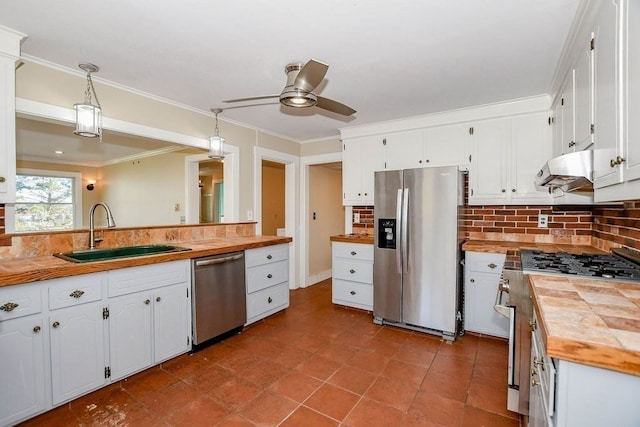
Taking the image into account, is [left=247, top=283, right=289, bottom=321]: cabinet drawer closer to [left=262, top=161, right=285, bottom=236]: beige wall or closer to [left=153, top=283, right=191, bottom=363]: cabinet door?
[left=153, top=283, right=191, bottom=363]: cabinet door

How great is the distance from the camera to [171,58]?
6.89ft

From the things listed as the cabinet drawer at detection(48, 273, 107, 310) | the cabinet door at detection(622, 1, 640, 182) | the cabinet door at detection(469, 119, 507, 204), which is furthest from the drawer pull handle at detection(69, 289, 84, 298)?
the cabinet door at detection(469, 119, 507, 204)

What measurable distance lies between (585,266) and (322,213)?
3.65m

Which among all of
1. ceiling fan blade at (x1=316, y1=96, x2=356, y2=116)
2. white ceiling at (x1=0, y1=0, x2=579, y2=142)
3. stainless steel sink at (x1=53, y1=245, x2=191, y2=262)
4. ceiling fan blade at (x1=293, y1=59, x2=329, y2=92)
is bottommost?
stainless steel sink at (x1=53, y1=245, x2=191, y2=262)

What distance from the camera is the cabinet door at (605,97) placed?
1213 mm

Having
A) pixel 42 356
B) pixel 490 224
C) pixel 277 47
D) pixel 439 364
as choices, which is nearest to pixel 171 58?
pixel 277 47

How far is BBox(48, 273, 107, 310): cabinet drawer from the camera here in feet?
5.78

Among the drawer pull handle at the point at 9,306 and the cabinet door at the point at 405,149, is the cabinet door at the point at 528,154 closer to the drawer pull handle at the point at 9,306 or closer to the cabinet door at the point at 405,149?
the cabinet door at the point at 405,149

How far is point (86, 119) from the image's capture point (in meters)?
2.08

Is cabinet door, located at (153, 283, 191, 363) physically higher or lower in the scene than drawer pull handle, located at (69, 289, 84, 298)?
lower

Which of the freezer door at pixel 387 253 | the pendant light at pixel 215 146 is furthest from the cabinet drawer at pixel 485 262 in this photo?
the pendant light at pixel 215 146

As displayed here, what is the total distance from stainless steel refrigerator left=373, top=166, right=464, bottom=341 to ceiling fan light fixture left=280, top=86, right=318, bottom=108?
4.51 ft

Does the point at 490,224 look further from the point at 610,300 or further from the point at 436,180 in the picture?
the point at 610,300

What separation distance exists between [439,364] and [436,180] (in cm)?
160
